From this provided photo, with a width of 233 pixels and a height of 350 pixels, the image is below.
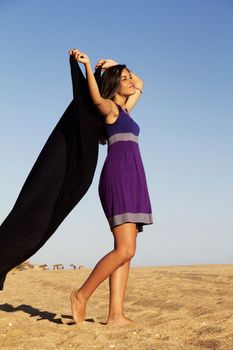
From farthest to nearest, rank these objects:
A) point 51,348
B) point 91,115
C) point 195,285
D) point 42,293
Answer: point 42,293 < point 195,285 < point 91,115 < point 51,348

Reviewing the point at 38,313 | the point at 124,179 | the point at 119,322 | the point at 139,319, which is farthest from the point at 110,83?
the point at 38,313

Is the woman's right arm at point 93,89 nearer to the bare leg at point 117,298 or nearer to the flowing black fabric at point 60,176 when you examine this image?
the flowing black fabric at point 60,176

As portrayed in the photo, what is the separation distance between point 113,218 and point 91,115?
3.07 feet

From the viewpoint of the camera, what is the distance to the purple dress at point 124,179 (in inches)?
174

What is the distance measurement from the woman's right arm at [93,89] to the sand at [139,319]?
5.99ft

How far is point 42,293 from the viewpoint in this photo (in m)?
8.96

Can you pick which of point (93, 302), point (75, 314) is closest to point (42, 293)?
point (93, 302)

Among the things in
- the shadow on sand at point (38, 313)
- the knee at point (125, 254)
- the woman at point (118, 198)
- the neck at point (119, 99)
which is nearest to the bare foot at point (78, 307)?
the woman at point (118, 198)

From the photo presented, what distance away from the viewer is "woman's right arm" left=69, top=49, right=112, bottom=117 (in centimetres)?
441

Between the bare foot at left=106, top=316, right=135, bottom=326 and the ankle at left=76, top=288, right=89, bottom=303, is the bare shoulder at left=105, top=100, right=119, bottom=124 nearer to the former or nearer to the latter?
the ankle at left=76, top=288, right=89, bottom=303

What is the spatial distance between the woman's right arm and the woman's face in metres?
0.25

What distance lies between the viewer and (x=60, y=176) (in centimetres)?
462

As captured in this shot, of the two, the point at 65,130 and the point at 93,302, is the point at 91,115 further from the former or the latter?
the point at 93,302

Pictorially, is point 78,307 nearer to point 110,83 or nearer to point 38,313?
point 38,313
